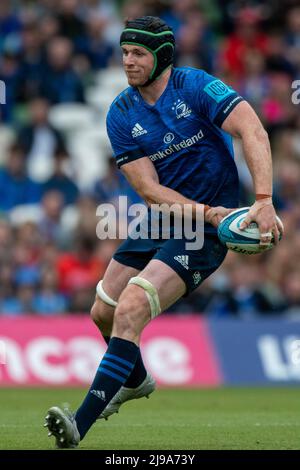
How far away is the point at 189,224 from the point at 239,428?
1670 mm

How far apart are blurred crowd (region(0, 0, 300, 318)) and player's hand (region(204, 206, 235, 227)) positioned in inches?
268

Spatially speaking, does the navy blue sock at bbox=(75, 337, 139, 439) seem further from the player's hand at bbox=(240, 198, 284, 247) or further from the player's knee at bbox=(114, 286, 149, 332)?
the player's hand at bbox=(240, 198, 284, 247)

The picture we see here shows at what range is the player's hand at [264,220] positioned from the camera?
7723 millimetres

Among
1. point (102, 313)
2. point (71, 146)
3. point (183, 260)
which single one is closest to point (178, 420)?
point (102, 313)

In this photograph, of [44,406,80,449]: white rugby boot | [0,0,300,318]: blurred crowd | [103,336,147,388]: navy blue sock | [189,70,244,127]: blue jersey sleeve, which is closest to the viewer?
[44,406,80,449]: white rugby boot

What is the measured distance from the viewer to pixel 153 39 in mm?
8195

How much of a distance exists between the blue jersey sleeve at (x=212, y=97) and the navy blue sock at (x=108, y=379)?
5.28ft

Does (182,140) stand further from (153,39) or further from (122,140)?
(153,39)

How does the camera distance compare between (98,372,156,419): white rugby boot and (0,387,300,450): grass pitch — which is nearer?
(0,387,300,450): grass pitch

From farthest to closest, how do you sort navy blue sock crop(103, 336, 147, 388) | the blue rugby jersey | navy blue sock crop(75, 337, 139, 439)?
1. navy blue sock crop(103, 336, 147, 388)
2. the blue rugby jersey
3. navy blue sock crop(75, 337, 139, 439)

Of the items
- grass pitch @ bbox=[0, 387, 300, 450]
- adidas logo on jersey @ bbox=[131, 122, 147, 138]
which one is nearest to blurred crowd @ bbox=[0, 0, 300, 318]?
grass pitch @ bbox=[0, 387, 300, 450]

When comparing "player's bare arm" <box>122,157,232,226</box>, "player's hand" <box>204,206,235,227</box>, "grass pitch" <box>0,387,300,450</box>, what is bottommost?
"grass pitch" <box>0,387,300,450</box>

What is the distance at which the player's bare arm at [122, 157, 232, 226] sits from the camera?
8.13 m
